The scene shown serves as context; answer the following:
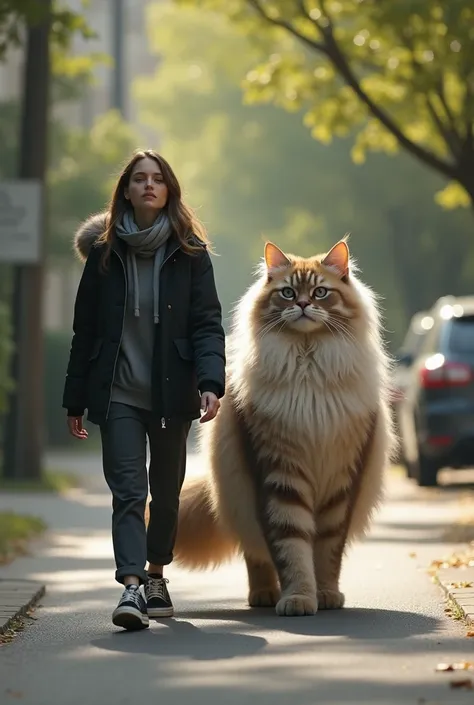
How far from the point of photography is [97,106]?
227 feet

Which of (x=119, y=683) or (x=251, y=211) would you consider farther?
(x=251, y=211)

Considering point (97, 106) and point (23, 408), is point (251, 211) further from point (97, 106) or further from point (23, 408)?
point (23, 408)

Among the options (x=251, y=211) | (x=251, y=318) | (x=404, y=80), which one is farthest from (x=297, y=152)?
(x=251, y=318)

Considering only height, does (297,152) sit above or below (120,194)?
above

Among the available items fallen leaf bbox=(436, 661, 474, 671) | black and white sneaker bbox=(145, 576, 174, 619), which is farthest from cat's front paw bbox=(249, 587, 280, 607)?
fallen leaf bbox=(436, 661, 474, 671)

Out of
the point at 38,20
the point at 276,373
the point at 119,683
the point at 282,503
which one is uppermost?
the point at 38,20

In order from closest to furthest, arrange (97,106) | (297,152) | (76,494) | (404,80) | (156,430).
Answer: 1. (156,430)
2. (404,80)
3. (76,494)
4. (297,152)
5. (97,106)

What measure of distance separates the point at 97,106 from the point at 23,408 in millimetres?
49859

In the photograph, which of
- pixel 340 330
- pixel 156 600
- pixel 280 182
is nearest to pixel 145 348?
pixel 340 330

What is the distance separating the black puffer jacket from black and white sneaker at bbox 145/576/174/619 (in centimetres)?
88

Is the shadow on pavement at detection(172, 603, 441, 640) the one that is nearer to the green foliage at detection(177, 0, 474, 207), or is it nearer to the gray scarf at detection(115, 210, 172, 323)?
the gray scarf at detection(115, 210, 172, 323)

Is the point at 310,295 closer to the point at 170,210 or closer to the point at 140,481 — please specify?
the point at 170,210

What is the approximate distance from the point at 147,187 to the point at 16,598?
7.42ft

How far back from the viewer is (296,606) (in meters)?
8.15
